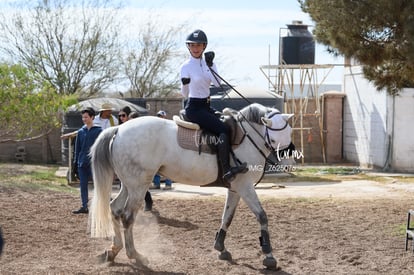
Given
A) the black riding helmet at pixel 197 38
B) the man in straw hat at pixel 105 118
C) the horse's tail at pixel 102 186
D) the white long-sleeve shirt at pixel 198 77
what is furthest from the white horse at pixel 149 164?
the man in straw hat at pixel 105 118

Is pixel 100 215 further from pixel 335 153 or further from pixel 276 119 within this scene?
pixel 335 153

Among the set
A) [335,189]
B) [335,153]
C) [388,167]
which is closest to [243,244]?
[335,189]

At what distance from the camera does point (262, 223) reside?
23.4ft

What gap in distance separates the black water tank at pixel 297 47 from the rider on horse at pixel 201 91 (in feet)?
52.7

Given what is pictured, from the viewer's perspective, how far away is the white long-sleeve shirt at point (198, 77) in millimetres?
7379

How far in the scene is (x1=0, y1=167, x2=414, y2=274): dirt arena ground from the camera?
22.6 ft

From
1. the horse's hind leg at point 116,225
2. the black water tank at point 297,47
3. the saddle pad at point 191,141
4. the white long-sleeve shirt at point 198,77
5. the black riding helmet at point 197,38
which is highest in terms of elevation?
the black water tank at point 297,47

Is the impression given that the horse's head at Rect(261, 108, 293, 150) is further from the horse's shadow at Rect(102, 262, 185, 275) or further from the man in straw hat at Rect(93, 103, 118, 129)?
the man in straw hat at Rect(93, 103, 118, 129)

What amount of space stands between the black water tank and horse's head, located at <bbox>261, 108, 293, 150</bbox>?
16.0 meters

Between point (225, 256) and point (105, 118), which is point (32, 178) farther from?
point (225, 256)

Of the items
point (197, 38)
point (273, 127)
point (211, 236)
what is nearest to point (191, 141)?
point (273, 127)

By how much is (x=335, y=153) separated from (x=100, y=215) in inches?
585

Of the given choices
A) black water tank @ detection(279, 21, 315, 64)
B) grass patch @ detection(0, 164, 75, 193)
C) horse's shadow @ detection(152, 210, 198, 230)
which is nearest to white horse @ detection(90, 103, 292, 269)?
horse's shadow @ detection(152, 210, 198, 230)

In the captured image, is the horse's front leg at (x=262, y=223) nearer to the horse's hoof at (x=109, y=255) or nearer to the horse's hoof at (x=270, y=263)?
the horse's hoof at (x=270, y=263)
